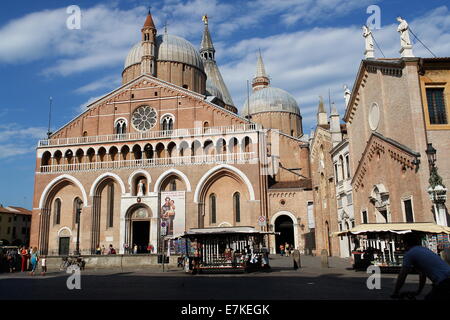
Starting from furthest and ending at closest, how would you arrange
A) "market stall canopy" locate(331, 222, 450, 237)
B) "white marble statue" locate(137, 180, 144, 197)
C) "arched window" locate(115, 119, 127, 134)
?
1. "arched window" locate(115, 119, 127, 134)
2. "white marble statue" locate(137, 180, 144, 197)
3. "market stall canopy" locate(331, 222, 450, 237)

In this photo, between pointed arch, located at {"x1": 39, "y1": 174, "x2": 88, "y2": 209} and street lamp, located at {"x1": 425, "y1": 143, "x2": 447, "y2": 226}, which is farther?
pointed arch, located at {"x1": 39, "y1": 174, "x2": 88, "y2": 209}

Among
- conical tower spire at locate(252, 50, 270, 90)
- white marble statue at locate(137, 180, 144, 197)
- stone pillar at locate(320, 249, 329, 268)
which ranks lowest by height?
stone pillar at locate(320, 249, 329, 268)

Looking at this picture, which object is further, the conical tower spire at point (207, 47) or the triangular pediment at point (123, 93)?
the conical tower spire at point (207, 47)

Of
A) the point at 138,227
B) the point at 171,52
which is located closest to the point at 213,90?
the point at 171,52

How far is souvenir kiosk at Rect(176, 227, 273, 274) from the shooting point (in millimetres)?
19766

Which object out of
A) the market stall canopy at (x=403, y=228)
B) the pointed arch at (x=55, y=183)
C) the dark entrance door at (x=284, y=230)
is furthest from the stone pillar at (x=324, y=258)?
the pointed arch at (x=55, y=183)

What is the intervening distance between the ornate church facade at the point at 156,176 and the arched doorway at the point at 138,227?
93 mm

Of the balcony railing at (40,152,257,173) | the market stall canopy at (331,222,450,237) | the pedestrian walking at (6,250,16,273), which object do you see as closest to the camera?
the market stall canopy at (331,222,450,237)

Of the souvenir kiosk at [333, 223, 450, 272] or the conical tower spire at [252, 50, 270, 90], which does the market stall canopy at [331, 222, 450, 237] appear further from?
the conical tower spire at [252, 50, 270, 90]

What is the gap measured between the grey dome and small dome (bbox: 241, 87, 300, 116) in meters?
12.6

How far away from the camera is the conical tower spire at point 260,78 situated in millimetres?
71375

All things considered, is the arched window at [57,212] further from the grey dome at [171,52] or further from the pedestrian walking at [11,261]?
the grey dome at [171,52]

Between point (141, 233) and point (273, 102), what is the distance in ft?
100.0

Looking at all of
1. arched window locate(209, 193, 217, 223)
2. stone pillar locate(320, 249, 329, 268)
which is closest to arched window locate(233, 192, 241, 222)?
arched window locate(209, 193, 217, 223)
